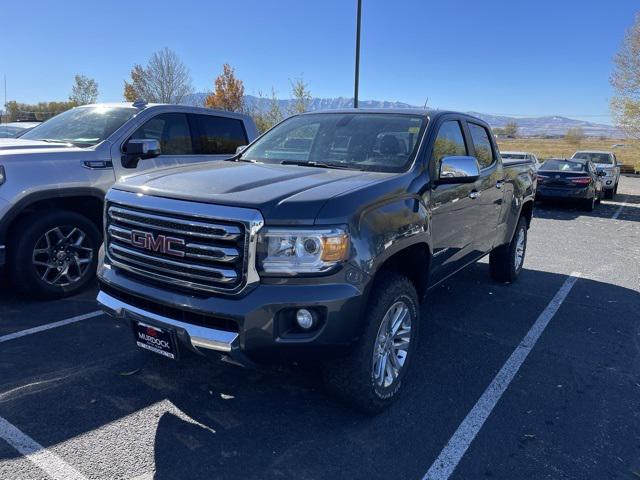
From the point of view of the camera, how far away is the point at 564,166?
15.5 metres

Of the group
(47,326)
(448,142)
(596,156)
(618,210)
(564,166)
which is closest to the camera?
(448,142)

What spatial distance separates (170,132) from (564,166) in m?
13.3

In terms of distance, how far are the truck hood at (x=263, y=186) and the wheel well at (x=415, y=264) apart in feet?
1.75

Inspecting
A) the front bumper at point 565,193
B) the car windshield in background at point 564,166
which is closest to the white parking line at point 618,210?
the front bumper at point 565,193

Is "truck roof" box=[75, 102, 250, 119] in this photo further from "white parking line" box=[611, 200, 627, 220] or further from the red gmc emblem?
"white parking line" box=[611, 200, 627, 220]

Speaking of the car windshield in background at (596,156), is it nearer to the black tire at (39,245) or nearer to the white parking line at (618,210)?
the white parking line at (618,210)

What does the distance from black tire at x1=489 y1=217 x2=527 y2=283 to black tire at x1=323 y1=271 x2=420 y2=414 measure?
3380 mm

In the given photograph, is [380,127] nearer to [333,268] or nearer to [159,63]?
[333,268]

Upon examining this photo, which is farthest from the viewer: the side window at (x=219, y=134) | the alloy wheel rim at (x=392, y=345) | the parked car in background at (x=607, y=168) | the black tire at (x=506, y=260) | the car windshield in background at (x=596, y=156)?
the car windshield in background at (x=596, y=156)

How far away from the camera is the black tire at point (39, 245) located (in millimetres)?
4629

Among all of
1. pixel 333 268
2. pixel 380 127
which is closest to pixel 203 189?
pixel 333 268

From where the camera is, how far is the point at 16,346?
3926 mm

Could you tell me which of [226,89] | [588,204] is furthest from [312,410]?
[226,89]

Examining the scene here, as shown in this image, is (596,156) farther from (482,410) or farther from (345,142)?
(482,410)
